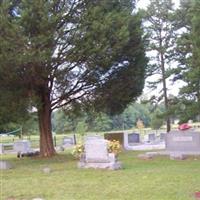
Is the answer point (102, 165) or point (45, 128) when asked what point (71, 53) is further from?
point (102, 165)

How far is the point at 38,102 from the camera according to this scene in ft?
73.2

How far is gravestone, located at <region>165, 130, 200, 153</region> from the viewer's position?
21.4 metres

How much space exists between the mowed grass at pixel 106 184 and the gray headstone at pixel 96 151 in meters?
0.69

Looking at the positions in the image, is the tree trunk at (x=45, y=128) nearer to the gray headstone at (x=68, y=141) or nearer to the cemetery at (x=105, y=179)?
the cemetery at (x=105, y=179)

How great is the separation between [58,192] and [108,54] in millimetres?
11507

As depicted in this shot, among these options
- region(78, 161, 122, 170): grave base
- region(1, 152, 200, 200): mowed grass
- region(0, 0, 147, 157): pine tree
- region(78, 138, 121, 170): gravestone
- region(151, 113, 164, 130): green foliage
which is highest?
region(0, 0, 147, 157): pine tree

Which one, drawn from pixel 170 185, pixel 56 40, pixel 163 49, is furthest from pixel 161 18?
pixel 170 185

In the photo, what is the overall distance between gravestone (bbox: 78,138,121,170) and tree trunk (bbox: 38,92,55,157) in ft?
24.6

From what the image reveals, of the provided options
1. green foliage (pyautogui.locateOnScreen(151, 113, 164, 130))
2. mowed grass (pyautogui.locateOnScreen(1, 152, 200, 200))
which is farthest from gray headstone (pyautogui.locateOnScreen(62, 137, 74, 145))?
mowed grass (pyautogui.locateOnScreen(1, 152, 200, 200))

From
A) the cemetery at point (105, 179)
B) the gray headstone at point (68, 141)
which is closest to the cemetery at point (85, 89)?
the cemetery at point (105, 179)

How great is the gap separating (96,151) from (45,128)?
8.80 meters

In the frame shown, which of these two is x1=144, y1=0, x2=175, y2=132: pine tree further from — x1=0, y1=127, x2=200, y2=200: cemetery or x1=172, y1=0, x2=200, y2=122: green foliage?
x1=0, y1=127, x2=200, y2=200: cemetery

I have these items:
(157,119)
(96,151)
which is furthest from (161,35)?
(96,151)

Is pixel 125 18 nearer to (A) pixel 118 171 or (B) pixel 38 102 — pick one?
(B) pixel 38 102
